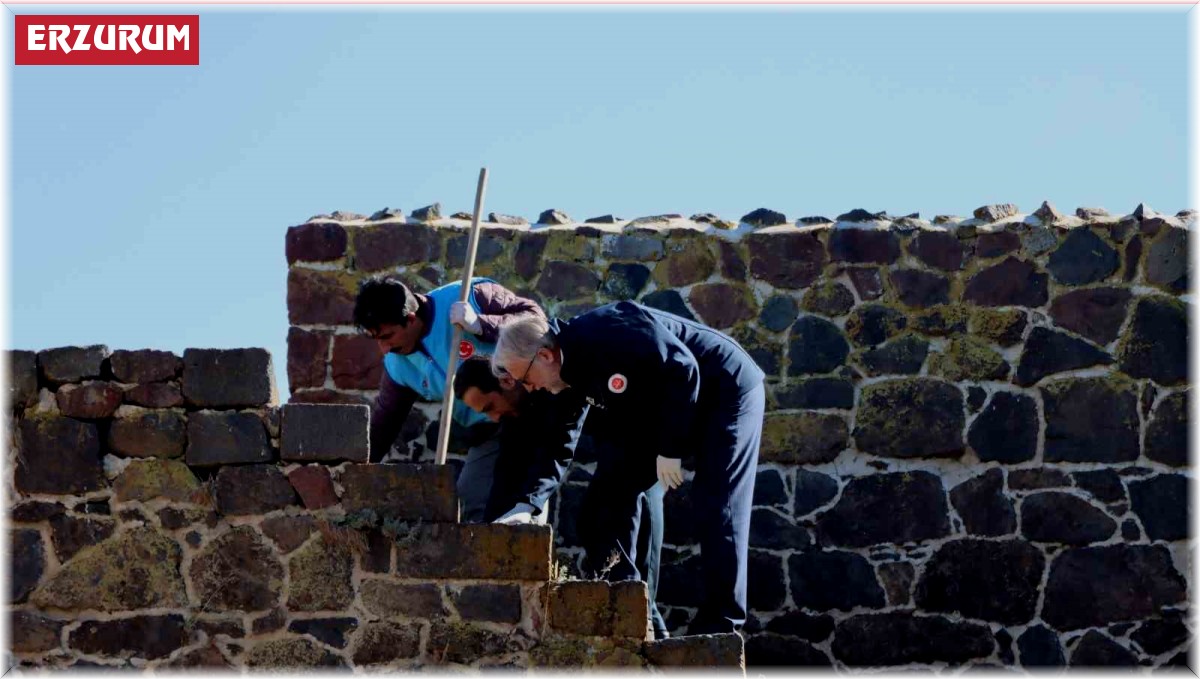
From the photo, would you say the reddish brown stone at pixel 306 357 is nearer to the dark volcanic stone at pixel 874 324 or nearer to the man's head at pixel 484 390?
the man's head at pixel 484 390

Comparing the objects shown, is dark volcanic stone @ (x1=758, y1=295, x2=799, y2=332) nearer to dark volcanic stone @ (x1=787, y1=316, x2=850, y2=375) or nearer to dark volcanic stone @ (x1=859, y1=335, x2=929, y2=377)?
dark volcanic stone @ (x1=787, y1=316, x2=850, y2=375)

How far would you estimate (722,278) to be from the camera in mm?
10383

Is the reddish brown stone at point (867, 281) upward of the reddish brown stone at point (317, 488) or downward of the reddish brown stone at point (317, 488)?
upward

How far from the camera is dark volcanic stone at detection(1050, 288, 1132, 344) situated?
10156mm

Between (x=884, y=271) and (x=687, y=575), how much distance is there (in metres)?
1.69

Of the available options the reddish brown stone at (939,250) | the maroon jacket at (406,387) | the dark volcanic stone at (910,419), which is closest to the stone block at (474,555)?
the maroon jacket at (406,387)

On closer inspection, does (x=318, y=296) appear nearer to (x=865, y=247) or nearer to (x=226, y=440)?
(x=226, y=440)

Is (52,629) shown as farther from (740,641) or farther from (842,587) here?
(842,587)

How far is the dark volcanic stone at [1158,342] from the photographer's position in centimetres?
1008

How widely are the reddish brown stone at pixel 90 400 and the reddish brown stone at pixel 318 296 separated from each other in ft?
7.55

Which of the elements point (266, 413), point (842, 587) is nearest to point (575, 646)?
point (266, 413)

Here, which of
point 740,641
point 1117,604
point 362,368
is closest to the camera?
point 740,641

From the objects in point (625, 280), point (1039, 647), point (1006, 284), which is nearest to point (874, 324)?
point (1006, 284)

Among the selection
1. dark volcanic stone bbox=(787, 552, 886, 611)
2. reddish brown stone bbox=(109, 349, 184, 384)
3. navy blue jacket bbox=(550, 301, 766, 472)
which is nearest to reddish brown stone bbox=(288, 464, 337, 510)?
reddish brown stone bbox=(109, 349, 184, 384)
